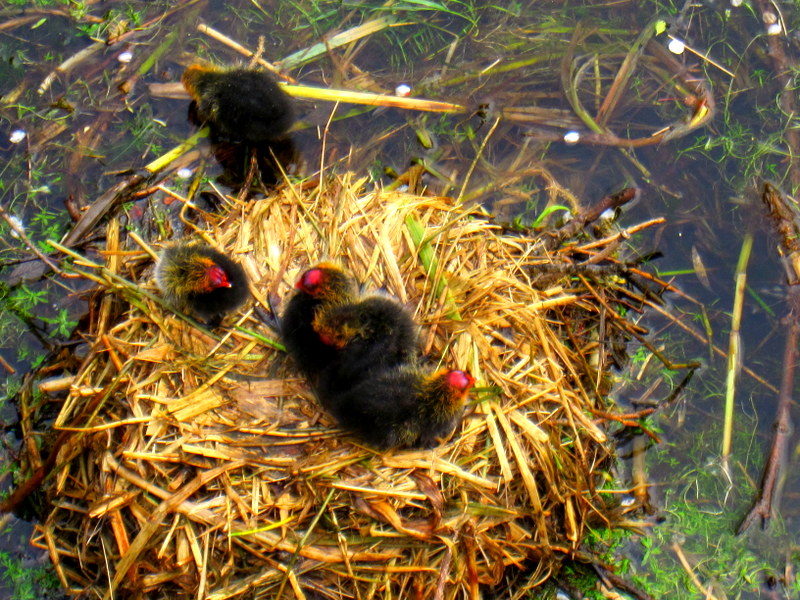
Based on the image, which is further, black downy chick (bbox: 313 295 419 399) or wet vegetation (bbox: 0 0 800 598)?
wet vegetation (bbox: 0 0 800 598)

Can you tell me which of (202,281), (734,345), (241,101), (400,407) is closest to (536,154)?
(734,345)

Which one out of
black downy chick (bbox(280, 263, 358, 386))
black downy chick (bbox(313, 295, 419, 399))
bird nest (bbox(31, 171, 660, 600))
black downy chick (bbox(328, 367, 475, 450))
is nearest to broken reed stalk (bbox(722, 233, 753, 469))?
bird nest (bbox(31, 171, 660, 600))

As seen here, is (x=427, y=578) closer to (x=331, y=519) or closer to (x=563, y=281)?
(x=331, y=519)

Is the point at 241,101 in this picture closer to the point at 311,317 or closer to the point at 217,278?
the point at 217,278

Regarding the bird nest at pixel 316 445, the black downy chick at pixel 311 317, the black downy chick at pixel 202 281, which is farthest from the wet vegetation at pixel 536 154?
the black downy chick at pixel 311 317

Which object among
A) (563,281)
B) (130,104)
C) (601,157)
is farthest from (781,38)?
(130,104)

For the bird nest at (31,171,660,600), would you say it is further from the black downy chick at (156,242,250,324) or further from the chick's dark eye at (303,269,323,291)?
the chick's dark eye at (303,269,323,291)

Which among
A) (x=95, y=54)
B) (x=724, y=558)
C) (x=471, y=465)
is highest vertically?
(x=95, y=54)
